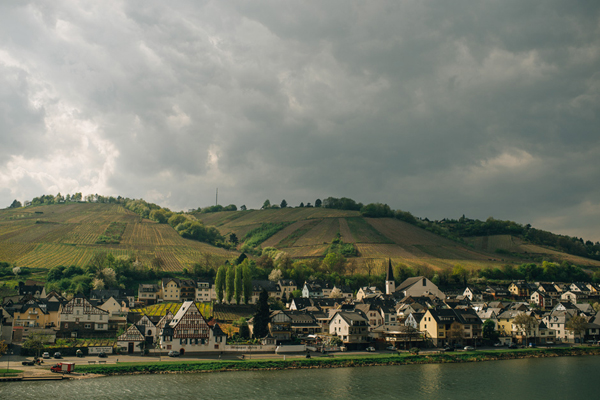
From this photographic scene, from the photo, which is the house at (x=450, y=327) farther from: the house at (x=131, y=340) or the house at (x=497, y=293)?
the house at (x=497, y=293)

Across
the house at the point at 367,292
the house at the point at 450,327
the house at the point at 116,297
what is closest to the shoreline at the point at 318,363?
the house at the point at 450,327

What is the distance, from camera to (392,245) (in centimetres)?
16538

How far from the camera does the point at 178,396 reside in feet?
140

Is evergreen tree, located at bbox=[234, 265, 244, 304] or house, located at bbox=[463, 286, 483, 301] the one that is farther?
house, located at bbox=[463, 286, 483, 301]

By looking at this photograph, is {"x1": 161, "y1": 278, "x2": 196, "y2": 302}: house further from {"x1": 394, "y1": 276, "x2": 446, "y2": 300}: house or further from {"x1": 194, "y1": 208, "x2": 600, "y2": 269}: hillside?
{"x1": 194, "y1": 208, "x2": 600, "y2": 269}: hillside

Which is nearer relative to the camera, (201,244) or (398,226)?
(201,244)

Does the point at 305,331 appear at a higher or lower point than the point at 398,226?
lower

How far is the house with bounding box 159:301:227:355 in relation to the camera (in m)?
61.9

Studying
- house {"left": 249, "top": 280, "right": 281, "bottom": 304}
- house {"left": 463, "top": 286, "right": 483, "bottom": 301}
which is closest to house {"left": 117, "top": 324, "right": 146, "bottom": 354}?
house {"left": 249, "top": 280, "right": 281, "bottom": 304}

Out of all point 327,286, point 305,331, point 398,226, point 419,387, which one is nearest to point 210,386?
point 419,387

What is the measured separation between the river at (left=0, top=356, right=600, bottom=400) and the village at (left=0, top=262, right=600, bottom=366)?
11773mm

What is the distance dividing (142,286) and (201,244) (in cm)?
6277

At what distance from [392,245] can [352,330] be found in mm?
97320

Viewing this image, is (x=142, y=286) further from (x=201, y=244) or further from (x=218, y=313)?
(x=201, y=244)
